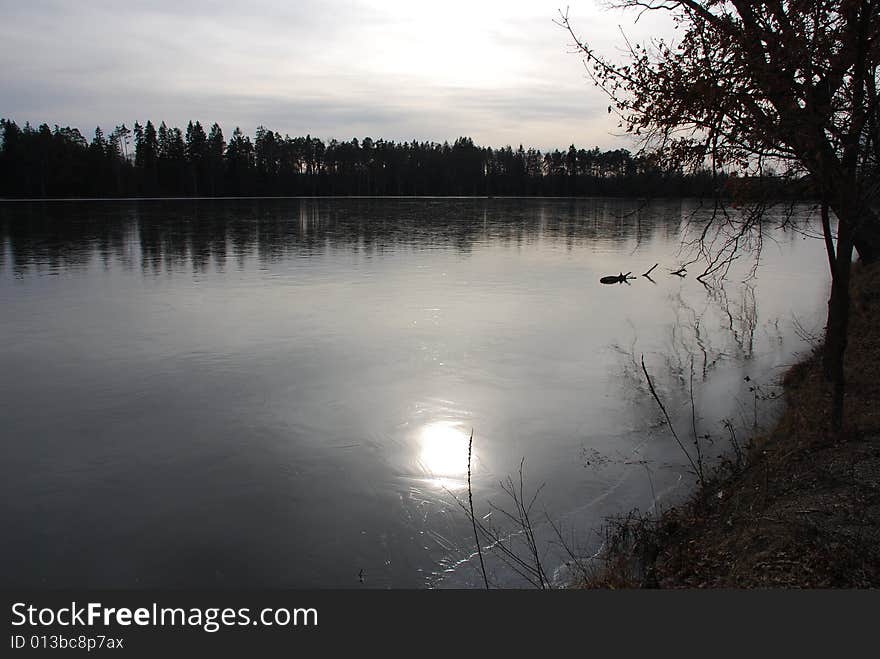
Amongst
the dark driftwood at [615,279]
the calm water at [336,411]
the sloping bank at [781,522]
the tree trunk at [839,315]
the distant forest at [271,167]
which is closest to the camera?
the sloping bank at [781,522]

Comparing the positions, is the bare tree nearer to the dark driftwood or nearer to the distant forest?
the dark driftwood

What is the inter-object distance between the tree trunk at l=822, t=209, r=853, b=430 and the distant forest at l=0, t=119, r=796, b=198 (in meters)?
61.8

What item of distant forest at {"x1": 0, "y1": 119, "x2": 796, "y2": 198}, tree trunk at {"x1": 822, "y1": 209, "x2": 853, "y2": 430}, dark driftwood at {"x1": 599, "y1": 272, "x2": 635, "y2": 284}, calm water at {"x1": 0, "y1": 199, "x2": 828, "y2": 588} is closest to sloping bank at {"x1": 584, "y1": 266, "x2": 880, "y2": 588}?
tree trunk at {"x1": 822, "y1": 209, "x2": 853, "y2": 430}

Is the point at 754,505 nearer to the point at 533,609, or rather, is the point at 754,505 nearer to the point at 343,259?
the point at 533,609

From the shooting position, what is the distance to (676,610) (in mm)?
4512

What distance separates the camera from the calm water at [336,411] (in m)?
6.69

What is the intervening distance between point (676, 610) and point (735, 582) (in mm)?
913

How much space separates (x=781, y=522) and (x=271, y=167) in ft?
458

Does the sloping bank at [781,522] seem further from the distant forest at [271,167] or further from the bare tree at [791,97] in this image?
the distant forest at [271,167]

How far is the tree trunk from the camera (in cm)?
719

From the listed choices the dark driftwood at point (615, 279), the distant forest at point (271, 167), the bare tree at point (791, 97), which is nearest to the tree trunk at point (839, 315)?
the bare tree at point (791, 97)

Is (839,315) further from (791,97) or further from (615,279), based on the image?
(615,279)

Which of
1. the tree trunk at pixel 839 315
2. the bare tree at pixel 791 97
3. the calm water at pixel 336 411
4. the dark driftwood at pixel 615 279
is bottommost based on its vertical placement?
the calm water at pixel 336 411

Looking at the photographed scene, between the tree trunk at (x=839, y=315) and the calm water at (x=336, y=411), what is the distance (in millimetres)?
1939
